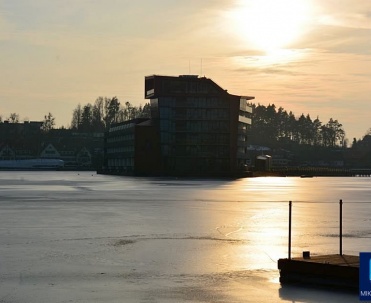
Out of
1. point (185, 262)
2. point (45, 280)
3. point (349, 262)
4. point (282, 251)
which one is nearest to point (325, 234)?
point (282, 251)

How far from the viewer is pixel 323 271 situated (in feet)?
80.8

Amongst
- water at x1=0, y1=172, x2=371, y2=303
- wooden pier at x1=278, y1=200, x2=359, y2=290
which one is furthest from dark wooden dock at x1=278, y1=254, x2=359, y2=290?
water at x1=0, y1=172, x2=371, y2=303

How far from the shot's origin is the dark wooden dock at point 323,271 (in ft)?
78.8

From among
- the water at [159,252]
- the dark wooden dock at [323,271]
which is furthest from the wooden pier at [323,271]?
the water at [159,252]

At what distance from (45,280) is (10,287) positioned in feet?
5.12

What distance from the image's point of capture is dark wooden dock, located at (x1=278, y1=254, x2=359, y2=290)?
2403cm

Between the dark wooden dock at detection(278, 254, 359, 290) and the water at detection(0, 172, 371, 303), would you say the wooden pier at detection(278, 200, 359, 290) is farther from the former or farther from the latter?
the water at detection(0, 172, 371, 303)

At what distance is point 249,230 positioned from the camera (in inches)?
1708

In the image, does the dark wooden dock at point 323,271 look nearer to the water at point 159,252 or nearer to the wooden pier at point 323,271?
the wooden pier at point 323,271

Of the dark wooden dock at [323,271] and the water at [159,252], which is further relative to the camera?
the dark wooden dock at [323,271]

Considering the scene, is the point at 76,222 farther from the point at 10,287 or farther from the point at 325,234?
the point at 10,287

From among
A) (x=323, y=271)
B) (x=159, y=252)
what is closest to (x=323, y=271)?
(x=323, y=271)

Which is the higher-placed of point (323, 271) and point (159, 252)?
point (323, 271)

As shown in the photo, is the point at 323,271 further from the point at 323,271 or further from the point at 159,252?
the point at 159,252
